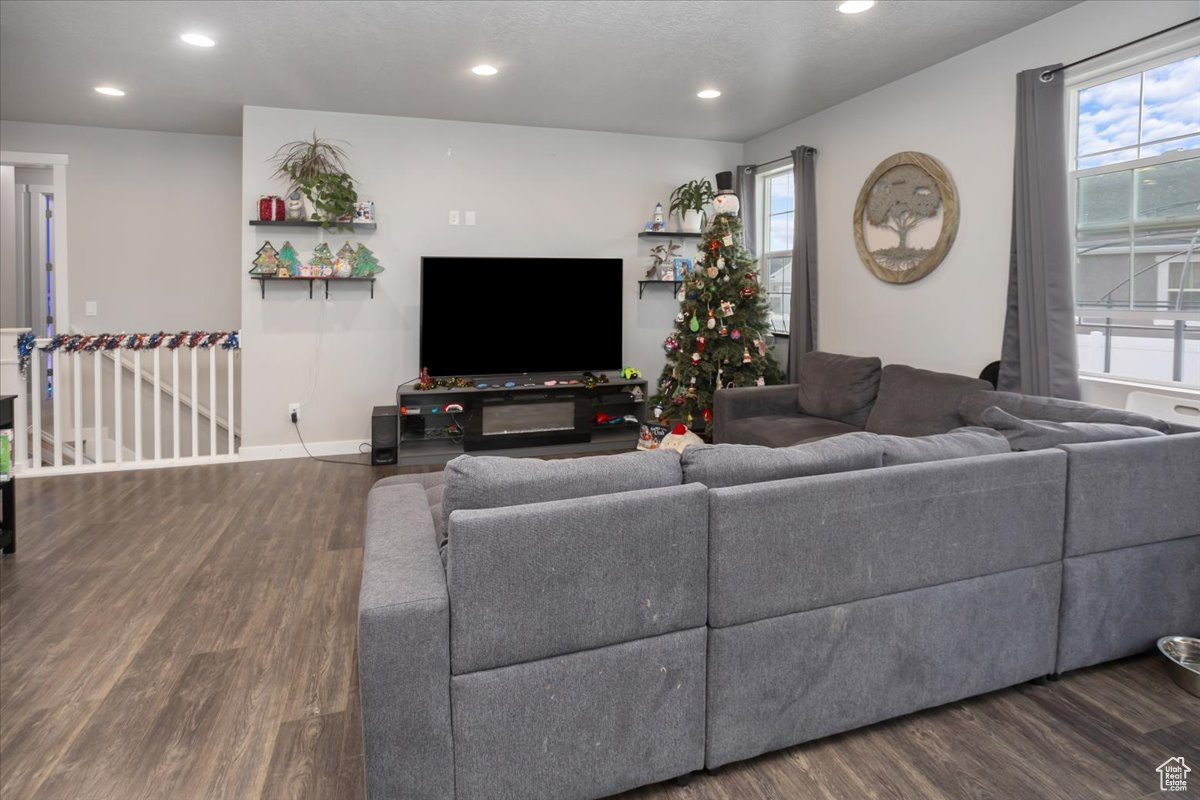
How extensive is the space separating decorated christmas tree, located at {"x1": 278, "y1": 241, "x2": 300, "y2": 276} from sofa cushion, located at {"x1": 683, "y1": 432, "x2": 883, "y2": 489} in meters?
4.24

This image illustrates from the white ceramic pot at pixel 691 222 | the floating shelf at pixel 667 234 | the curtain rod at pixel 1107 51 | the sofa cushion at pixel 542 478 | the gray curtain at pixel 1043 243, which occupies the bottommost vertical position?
the sofa cushion at pixel 542 478

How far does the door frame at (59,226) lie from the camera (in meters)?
5.54

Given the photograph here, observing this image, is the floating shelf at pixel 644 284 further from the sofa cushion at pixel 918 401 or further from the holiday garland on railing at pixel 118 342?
the holiday garland on railing at pixel 118 342

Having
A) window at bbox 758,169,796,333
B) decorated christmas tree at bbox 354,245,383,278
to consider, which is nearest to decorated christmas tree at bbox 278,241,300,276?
decorated christmas tree at bbox 354,245,383,278

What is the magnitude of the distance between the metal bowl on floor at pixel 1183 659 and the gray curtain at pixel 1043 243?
1.43 m

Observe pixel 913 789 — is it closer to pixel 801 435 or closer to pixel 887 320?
pixel 801 435

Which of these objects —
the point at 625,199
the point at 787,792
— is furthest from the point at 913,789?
the point at 625,199

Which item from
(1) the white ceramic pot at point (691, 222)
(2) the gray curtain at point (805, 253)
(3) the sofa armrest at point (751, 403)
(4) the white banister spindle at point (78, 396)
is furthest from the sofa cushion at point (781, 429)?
(4) the white banister spindle at point (78, 396)

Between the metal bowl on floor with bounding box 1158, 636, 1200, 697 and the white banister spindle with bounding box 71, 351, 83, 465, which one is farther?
the white banister spindle with bounding box 71, 351, 83, 465

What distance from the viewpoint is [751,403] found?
483 cm

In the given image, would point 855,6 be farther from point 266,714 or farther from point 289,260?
point 289,260

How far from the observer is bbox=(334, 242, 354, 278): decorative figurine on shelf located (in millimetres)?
5309

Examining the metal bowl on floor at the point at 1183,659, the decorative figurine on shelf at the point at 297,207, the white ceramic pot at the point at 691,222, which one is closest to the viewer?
the metal bowl on floor at the point at 1183,659

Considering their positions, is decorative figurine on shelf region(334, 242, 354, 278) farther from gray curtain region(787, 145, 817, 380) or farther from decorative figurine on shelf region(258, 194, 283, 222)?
gray curtain region(787, 145, 817, 380)
